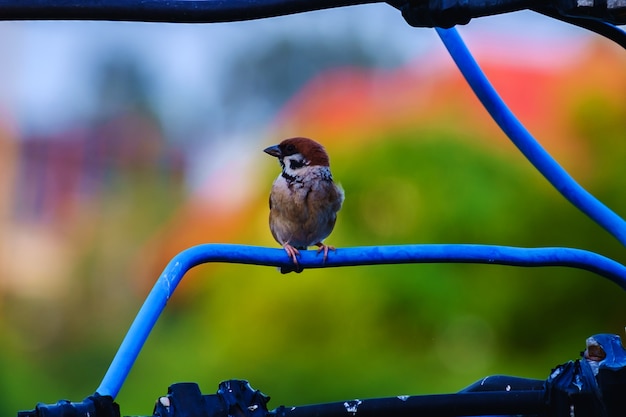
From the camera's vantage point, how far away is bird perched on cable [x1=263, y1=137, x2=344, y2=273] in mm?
2211

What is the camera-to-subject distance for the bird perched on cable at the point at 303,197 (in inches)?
87.0

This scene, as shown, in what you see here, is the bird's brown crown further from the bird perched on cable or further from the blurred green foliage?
the blurred green foliage

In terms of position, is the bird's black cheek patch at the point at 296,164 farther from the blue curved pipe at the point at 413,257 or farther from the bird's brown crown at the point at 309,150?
the blue curved pipe at the point at 413,257

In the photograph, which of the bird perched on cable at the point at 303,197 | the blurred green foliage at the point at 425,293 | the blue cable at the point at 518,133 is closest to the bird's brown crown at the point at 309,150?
the bird perched on cable at the point at 303,197

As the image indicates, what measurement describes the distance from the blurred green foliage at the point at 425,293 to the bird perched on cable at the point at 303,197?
2.65m

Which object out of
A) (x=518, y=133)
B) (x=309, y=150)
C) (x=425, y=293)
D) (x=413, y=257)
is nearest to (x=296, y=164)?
(x=309, y=150)

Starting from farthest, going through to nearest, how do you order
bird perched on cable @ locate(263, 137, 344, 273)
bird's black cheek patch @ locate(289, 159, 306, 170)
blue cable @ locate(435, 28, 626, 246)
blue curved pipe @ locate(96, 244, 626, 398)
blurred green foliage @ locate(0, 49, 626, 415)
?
blurred green foliage @ locate(0, 49, 626, 415) → bird's black cheek patch @ locate(289, 159, 306, 170) → bird perched on cable @ locate(263, 137, 344, 273) → blue cable @ locate(435, 28, 626, 246) → blue curved pipe @ locate(96, 244, 626, 398)

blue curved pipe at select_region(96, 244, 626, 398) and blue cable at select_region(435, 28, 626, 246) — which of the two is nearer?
blue curved pipe at select_region(96, 244, 626, 398)

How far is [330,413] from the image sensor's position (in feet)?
2.71

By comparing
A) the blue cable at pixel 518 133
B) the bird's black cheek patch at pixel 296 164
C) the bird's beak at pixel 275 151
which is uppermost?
the bird's beak at pixel 275 151

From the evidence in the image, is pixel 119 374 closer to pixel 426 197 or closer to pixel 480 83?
pixel 480 83

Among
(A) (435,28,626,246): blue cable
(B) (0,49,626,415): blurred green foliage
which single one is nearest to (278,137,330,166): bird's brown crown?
(A) (435,28,626,246): blue cable

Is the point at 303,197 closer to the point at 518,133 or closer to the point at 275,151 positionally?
the point at 275,151

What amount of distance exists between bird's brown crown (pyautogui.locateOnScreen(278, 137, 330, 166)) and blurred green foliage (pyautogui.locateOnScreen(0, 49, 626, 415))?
8.62 ft
